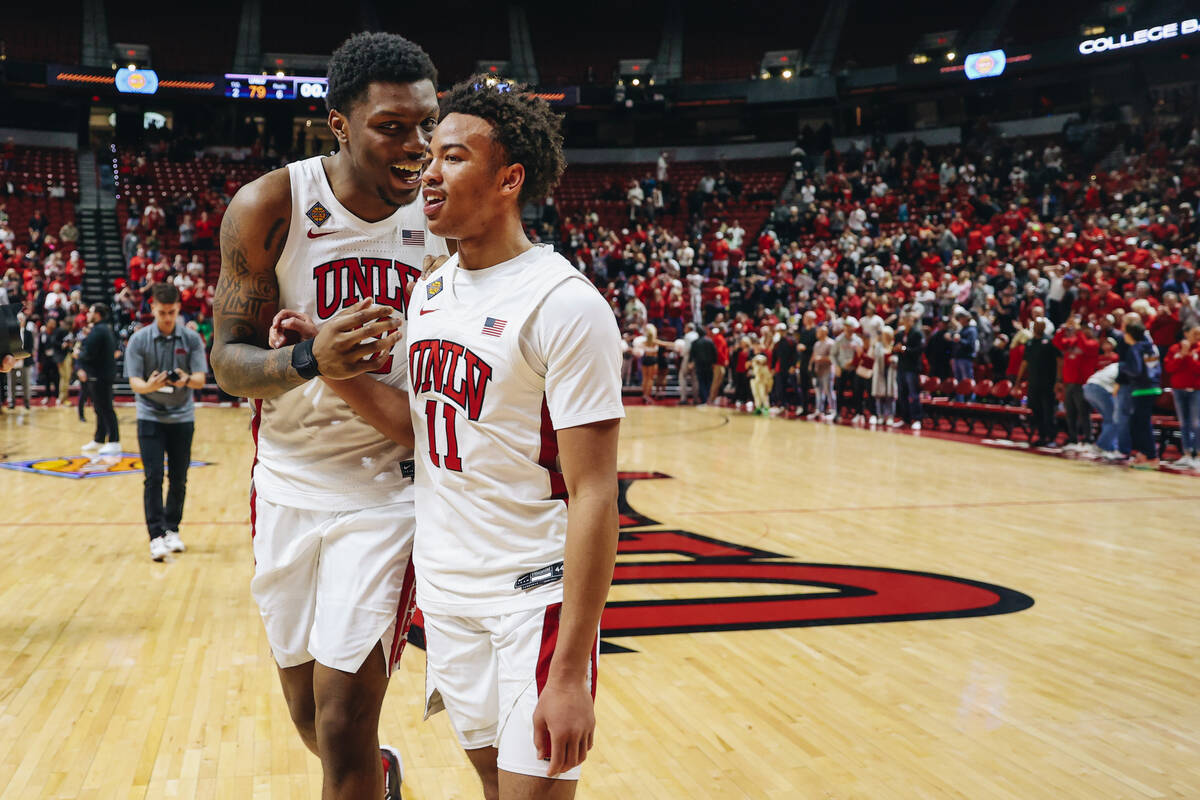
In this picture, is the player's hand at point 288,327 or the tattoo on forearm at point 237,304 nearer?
the player's hand at point 288,327

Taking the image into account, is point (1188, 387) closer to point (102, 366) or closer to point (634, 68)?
Result: point (102, 366)

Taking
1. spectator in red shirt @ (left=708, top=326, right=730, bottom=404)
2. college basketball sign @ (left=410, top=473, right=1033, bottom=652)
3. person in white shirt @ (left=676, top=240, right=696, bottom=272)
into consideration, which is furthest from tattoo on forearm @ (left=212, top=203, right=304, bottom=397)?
person in white shirt @ (left=676, top=240, right=696, bottom=272)

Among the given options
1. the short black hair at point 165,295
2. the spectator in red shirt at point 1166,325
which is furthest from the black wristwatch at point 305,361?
the spectator in red shirt at point 1166,325

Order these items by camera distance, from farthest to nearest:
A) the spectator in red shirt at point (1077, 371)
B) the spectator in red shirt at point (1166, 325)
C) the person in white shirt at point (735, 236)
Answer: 1. the person in white shirt at point (735, 236)
2. the spectator in red shirt at point (1166, 325)
3. the spectator in red shirt at point (1077, 371)

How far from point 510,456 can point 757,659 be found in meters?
2.91

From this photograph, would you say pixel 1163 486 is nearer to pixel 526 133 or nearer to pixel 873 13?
pixel 526 133

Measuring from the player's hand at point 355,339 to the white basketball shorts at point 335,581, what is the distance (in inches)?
21.4

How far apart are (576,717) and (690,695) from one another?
2.42 meters

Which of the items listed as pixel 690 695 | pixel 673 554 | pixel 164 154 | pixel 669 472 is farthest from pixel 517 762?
pixel 164 154

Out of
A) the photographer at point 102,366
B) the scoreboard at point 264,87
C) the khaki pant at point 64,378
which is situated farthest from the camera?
the scoreboard at point 264,87

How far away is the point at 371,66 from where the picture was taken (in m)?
2.33

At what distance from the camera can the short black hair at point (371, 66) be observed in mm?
2328

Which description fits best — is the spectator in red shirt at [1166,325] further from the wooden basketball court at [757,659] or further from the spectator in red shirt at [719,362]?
the spectator in red shirt at [719,362]

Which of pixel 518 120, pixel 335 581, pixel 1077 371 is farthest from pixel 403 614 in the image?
pixel 1077 371
